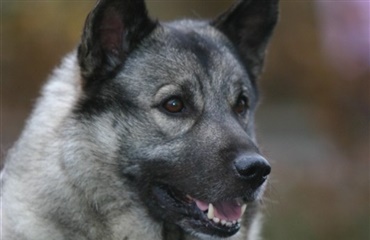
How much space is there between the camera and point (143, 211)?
4988mm

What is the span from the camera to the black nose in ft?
15.4

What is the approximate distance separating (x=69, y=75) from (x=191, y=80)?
666 mm

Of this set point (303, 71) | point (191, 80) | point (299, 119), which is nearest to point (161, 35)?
point (191, 80)

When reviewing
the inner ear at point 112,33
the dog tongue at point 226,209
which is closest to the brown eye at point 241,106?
the dog tongue at point 226,209

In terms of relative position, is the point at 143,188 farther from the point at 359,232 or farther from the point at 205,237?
the point at 359,232

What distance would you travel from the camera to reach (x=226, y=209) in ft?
16.3

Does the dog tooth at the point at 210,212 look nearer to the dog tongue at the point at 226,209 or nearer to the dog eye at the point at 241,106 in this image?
the dog tongue at the point at 226,209

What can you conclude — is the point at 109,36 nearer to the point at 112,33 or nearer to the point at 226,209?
the point at 112,33

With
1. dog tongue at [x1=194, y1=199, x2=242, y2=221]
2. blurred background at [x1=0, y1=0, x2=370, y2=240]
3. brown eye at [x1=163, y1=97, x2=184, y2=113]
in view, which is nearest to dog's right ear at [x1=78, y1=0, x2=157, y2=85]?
brown eye at [x1=163, y1=97, x2=184, y2=113]

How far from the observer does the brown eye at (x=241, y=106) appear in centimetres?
521

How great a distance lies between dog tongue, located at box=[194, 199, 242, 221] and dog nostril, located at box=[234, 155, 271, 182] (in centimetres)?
20

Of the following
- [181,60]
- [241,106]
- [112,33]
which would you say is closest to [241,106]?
[241,106]

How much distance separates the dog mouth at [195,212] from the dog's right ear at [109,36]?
675 mm

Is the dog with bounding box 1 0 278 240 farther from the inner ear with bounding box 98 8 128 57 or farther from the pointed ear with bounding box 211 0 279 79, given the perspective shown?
the pointed ear with bounding box 211 0 279 79
